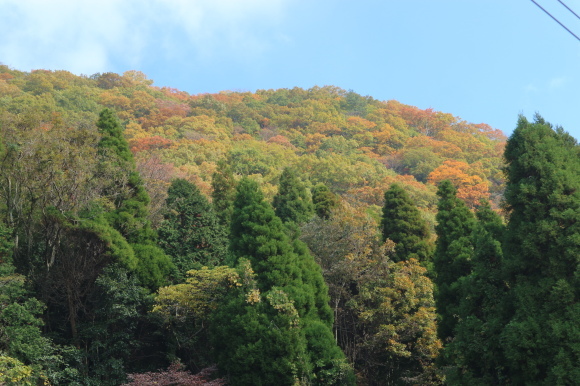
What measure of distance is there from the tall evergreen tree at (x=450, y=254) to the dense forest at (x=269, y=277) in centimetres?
4

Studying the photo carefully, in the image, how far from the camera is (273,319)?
13.6 metres

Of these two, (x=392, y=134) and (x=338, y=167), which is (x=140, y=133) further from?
(x=392, y=134)

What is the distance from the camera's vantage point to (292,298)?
46.4ft

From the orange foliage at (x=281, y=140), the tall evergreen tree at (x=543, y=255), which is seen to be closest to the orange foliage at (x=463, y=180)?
the orange foliage at (x=281, y=140)

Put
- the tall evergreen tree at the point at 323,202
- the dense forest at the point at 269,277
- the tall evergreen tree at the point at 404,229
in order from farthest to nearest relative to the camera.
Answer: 1. the tall evergreen tree at the point at 323,202
2. the tall evergreen tree at the point at 404,229
3. the dense forest at the point at 269,277

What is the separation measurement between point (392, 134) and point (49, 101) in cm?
2901

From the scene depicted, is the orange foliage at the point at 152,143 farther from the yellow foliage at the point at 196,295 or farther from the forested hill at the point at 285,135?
the yellow foliage at the point at 196,295

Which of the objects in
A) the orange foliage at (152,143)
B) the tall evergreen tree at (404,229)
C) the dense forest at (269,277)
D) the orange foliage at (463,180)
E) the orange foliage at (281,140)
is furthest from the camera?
the orange foliage at (281,140)

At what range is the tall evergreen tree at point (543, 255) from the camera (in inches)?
378

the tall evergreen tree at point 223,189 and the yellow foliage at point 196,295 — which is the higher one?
the tall evergreen tree at point 223,189

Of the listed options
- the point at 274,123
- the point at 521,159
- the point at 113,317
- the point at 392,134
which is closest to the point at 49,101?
the point at 274,123

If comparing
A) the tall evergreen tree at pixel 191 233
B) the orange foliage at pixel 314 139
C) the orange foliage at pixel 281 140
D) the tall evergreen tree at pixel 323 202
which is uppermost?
the orange foliage at pixel 314 139

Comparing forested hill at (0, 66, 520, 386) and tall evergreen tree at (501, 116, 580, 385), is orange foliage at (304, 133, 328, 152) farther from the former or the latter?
tall evergreen tree at (501, 116, 580, 385)

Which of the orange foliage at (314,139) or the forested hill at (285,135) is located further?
the orange foliage at (314,139)
